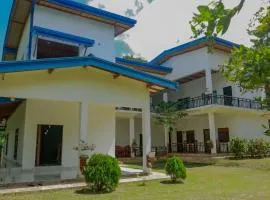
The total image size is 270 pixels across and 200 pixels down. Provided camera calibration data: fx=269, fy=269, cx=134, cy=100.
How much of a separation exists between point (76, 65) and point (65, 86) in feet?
3.15

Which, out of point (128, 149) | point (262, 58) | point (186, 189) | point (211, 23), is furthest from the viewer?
point (128, 149)

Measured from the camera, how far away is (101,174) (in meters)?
→ 8.52

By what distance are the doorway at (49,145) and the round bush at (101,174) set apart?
5.19 metres

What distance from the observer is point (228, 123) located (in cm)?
2227

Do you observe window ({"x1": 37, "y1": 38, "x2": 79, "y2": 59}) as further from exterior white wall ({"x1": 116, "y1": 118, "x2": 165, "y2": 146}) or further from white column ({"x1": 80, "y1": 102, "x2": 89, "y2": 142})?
exterior white wall ({"x1": 116, "y1": 118, "x2": 165, "y2": 146})

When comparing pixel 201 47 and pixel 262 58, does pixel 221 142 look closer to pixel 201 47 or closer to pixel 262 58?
pixel 201 47

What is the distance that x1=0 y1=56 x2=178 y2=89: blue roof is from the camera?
896cm

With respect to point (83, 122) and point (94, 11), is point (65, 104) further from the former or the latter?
point (94, 11)

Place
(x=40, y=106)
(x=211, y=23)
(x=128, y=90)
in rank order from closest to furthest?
(x=211, y=23) < (x=128, y=90) < (x=40, y=106)

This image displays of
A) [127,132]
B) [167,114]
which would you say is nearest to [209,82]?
[167,114]

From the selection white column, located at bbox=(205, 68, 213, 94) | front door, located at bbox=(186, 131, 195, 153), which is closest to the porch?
white column, located at bbox=(205, 68, 213, 94)

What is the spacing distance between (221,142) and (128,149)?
306 inches

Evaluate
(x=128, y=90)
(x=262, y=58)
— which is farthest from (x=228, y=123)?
(x=262, y=58)

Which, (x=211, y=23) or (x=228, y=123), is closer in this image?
(x=211, y=23)
